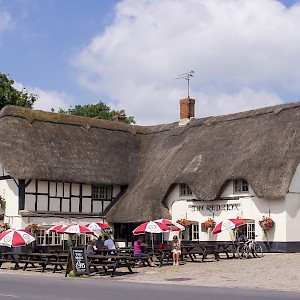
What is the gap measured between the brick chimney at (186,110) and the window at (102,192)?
7.21 metres

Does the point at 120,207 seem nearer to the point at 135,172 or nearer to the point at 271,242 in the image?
the point at 135,172

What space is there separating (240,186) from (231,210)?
141 cm

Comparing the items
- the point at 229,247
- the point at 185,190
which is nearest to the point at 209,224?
the point at 229,247

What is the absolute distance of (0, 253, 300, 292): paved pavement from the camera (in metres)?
20.6

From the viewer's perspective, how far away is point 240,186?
36.1m

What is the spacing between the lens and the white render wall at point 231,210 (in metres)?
34.0

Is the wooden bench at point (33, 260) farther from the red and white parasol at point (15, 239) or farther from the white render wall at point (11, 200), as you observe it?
the white render wall at point (11, 200)

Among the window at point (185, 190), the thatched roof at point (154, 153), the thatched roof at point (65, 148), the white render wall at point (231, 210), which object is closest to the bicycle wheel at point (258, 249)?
the white render wall at point (231, 210)

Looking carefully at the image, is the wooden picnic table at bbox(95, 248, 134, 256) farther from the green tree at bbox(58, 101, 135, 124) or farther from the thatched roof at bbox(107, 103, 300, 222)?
the green tree at bbox(58, 101, 135, 124)

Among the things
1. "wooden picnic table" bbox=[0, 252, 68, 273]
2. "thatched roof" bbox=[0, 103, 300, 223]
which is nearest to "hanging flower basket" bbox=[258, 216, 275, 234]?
"thatched roof" bbox=[0, 103, 300, 223]

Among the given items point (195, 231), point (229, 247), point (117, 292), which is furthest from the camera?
point (195, 231)

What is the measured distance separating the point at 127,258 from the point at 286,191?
11.5 meters

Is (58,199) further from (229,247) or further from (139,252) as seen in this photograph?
(139,252)

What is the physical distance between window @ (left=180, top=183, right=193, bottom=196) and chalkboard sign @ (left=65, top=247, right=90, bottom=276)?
14849mm
